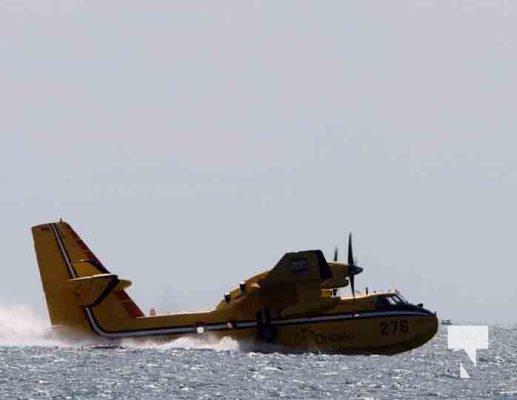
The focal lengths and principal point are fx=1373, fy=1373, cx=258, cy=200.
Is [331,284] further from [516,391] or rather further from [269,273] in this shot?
[516,391]

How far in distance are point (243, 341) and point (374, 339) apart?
255 inches

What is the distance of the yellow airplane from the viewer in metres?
67.2

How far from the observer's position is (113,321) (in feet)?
221

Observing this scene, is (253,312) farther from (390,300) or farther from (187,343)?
(390,300)

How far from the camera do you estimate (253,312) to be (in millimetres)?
68000

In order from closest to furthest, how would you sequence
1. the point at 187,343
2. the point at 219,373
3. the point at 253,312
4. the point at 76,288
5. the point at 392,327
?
the point at 219,373
the point at 76,288
the point at 392,327
the point at 187,343
the point at 253,312

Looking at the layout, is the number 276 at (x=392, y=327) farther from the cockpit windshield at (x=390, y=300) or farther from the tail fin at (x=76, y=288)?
the tail fin at (x=76, y=288)

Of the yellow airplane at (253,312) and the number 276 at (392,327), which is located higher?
the yellow airplane at (253,312)

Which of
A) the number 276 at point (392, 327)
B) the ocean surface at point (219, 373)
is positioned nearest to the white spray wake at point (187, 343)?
the ocean surface at point (219, 373)

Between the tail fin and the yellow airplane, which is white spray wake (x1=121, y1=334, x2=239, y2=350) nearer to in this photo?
the yellow airplane

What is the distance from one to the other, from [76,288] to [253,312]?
8784 millimetres

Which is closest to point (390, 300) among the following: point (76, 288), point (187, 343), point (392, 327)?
point (392, 327)

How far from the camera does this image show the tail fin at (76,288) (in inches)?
2638

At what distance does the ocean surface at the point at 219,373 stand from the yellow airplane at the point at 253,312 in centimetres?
81
